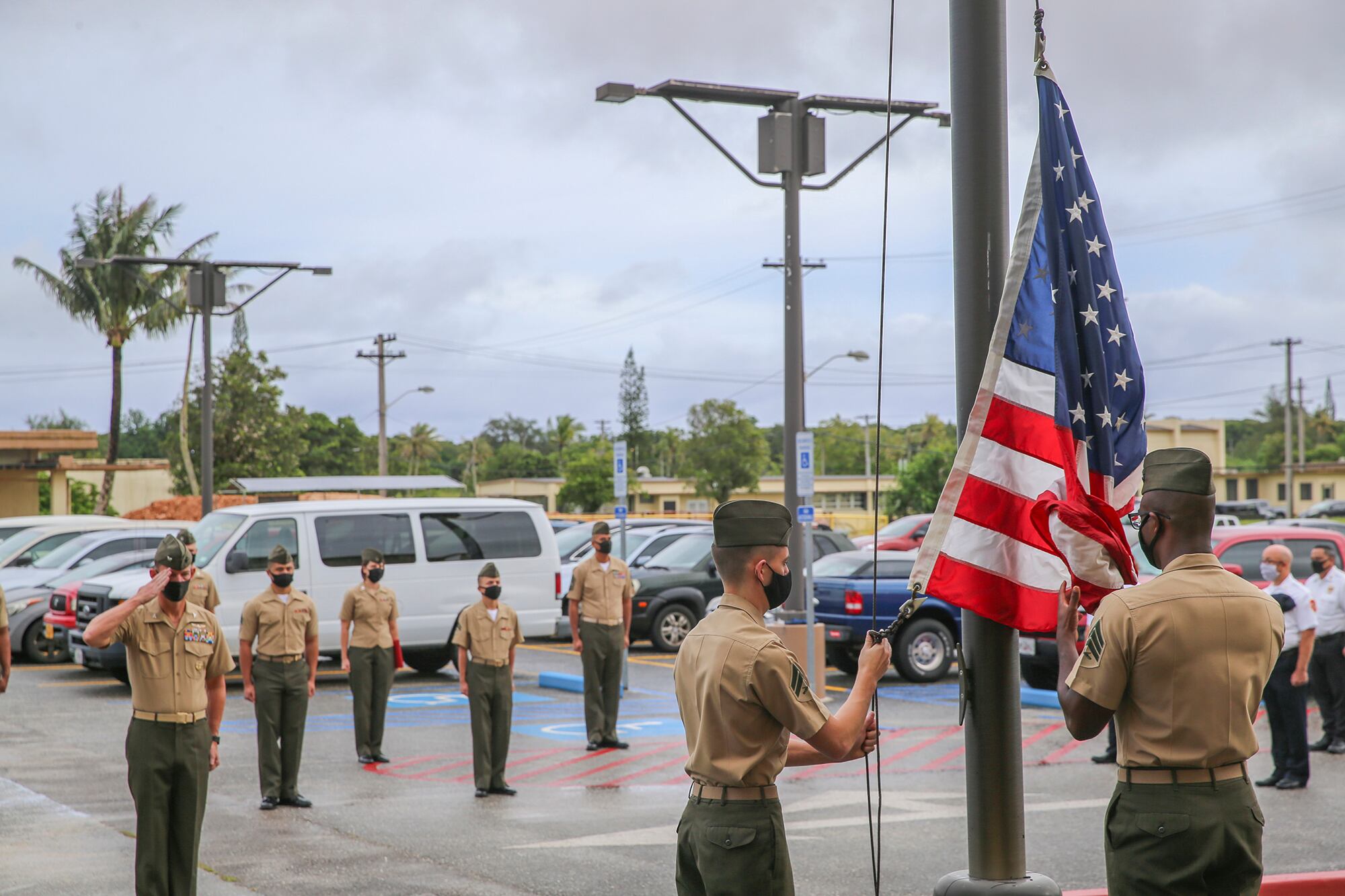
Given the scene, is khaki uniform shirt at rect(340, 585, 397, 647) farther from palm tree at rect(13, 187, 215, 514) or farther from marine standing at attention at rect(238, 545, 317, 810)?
palm tree at rect(13, 187, 215, 514)

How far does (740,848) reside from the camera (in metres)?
4.17

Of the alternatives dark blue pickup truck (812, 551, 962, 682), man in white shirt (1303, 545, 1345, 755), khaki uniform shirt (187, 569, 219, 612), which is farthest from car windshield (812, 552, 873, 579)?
khaki uniform shirt (187, 569, 219, 612)

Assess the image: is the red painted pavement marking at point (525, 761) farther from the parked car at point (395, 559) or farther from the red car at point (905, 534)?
the red car at point (905, 534)

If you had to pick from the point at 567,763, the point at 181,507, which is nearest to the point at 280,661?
the point at 567,763

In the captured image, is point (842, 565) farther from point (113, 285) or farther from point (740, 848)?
point (113, 285)

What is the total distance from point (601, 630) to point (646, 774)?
2120 millimetres

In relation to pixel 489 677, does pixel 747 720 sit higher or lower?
higher

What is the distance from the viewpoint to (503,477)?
347 ft

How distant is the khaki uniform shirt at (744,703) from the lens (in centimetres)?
412

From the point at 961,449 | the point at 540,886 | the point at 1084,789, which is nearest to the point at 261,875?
the point at 540,886

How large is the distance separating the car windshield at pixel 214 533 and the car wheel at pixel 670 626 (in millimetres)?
6635

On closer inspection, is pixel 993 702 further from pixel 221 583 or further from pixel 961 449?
pixel 221 583

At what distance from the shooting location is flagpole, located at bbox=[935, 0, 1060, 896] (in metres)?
4.46

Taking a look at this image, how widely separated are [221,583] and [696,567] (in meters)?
7.51
